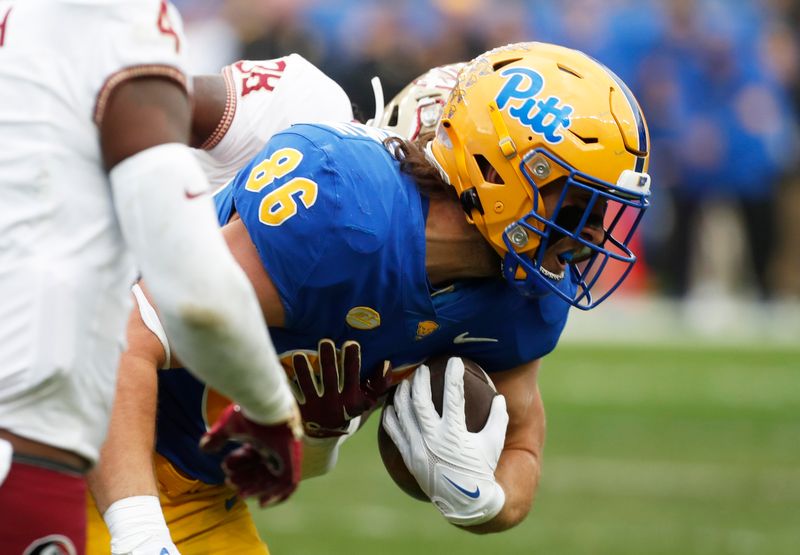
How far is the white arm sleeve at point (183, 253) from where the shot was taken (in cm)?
222

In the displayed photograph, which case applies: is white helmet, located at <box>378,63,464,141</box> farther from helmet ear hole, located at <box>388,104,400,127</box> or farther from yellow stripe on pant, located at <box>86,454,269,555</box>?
yellow stripe on pant, located at <box>86,454,269,555</box>

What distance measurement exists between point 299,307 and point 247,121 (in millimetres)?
806

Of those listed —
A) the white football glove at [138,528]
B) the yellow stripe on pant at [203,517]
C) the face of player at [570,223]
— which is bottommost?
the yellow stripe on pant at [203,517]

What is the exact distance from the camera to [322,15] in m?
15.5

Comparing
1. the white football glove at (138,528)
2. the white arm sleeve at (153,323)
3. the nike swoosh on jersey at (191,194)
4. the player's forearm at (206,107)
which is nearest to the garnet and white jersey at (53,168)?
the nike swoosh on jersey at (191,194)

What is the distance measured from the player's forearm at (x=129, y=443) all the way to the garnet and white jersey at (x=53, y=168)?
2.64 ft

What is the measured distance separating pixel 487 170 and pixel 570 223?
237 mm

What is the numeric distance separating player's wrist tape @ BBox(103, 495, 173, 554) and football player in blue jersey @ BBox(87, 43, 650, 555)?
25cm

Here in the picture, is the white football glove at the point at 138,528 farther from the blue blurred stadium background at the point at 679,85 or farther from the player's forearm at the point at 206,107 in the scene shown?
the blue blurred stadium background at the point at 679,85

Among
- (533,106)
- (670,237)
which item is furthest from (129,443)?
(670,237)

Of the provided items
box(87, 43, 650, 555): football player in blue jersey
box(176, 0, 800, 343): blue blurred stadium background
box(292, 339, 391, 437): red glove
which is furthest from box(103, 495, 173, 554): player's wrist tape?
box(176, 0, 800, 343): blue blurred stadium background

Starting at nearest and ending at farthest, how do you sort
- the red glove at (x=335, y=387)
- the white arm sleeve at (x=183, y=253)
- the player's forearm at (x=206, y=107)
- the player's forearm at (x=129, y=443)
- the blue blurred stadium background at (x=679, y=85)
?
1. the white arm sleeve at (x=183, y=253)
2. the player's forearm at (x=129, y=443)
3. the red glove at (x=335, y=387)
4. the player's forearm at (x=206, y=107)
5. the blue blurred stadium background at (x=679, y=85)

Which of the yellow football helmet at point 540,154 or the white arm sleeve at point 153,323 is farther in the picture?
the yellow football helmet at point 540,154

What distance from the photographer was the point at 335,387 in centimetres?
352
